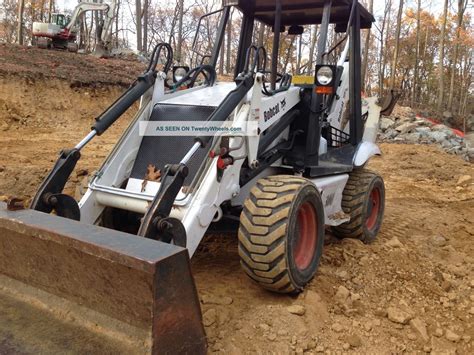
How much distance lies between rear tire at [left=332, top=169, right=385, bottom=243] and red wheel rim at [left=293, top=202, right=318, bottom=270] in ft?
3.95

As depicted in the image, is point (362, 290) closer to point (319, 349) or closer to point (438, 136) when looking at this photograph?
point (319, 349)

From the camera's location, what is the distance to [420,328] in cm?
341

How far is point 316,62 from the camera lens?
437cm

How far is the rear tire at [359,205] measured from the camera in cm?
501

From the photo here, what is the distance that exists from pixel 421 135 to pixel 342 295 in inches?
539

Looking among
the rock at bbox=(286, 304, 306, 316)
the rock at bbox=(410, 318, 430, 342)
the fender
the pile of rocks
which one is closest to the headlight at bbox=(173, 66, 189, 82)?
the fender

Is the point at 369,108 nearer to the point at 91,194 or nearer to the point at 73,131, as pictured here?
the point at 91,194

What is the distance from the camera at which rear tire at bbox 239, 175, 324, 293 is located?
3.27m

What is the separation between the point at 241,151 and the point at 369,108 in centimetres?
324

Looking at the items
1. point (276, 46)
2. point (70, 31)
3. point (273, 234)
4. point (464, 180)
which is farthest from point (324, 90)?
point (70, 31)

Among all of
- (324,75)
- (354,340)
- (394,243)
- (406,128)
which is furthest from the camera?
(406,128)

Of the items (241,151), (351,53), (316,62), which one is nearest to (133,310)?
(241,151)

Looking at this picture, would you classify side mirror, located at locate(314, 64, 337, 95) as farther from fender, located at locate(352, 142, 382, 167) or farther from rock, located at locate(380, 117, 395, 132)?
rock, located at locate(380, 117, 395, 132)

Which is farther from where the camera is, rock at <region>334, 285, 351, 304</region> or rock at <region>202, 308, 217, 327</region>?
rock at <region>334, 285, 351, 304</region>
